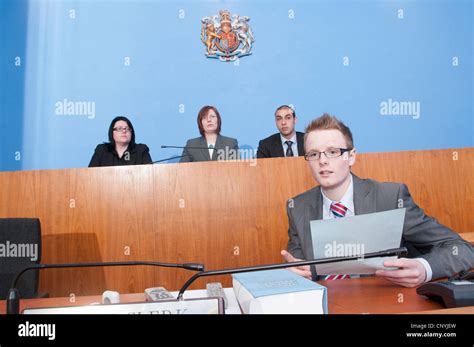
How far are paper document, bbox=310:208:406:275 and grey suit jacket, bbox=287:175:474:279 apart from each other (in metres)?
0.23

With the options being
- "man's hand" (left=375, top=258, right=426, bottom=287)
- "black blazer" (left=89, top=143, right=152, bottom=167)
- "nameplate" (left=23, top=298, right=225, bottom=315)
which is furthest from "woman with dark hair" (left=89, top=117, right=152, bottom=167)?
"nameplate" (left=23, top=298, right=225, bottom=315)

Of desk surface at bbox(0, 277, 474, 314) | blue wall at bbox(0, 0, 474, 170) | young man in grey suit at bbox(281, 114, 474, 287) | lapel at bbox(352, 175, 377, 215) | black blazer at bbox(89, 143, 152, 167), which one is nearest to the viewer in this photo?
desk surface at bbox(0, 277, 474, 314)

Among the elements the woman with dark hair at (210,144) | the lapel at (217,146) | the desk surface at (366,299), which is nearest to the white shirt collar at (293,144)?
the woman with dark hair at (210,144)

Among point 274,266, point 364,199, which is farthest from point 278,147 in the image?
point 274,266

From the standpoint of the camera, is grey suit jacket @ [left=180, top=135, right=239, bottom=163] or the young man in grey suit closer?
the young man in grey suit

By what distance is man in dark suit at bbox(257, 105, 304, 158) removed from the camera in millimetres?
4258

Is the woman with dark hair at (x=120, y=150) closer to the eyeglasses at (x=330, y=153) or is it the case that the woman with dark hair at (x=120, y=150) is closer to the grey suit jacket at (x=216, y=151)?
the grey suit jacket at (x=216, y=151)

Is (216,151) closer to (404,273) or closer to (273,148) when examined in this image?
(273,148)

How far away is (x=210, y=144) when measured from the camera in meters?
4.37

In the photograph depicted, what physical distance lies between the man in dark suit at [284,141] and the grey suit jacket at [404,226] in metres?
2.34

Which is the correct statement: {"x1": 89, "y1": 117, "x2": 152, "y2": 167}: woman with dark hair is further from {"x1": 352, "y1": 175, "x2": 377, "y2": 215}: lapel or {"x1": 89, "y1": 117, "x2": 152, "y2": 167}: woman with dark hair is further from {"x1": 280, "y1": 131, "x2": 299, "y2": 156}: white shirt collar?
{"x1": 352, "y1": 175, "x2": 377, "y2": 215}: lapel

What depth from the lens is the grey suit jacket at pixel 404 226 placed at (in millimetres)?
1516

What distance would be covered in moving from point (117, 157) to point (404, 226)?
9.30ft
